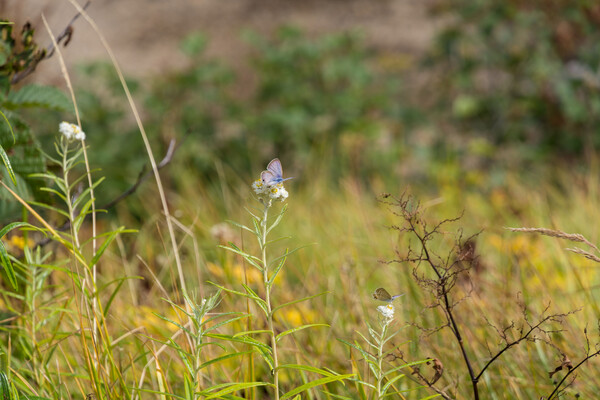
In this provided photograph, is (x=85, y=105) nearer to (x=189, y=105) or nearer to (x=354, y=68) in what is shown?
(x=189, y=105)

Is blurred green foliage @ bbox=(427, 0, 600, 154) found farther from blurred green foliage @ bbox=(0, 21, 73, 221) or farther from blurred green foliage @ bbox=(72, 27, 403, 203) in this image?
A: blurred green foliage @ bbox=(0, 21, 73, 221)

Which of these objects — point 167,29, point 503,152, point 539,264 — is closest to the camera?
point 539,264

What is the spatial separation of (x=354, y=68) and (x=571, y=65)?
1558 millimetres

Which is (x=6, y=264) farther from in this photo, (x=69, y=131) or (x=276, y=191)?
(x=276, y=191)

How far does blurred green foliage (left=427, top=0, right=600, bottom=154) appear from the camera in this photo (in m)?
4.66

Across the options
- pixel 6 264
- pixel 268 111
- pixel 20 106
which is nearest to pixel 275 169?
pixel 6 264

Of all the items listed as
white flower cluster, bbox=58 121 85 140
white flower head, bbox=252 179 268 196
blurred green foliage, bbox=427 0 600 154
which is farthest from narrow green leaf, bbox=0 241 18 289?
blurred green foliage, bbox=427 0 600 154

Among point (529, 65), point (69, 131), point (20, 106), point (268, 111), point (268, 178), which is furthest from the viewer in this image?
point (529, 65)

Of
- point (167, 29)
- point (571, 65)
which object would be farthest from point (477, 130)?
point (167, 29)

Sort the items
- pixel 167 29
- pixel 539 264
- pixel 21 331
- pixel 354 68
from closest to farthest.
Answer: pixel 21 331 → pixel 539 264 → pixel 354 68 → pixel 167 29

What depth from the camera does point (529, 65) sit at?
16.0 feet

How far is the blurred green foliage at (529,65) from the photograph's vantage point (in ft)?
15.3

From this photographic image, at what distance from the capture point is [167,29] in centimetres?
1054

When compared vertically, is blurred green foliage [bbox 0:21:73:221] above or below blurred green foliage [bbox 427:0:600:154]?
below
